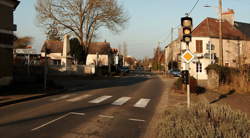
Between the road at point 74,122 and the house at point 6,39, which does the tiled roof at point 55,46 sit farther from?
the road at point 74,122

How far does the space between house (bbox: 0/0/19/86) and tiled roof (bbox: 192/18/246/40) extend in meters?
28.9

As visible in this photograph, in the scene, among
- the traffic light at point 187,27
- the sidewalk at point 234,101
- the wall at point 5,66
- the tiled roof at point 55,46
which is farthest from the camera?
the tiled roof at point 55,46

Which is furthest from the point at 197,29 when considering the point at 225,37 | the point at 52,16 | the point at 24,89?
the point at 24,89

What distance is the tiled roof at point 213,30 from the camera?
→ 37028mm

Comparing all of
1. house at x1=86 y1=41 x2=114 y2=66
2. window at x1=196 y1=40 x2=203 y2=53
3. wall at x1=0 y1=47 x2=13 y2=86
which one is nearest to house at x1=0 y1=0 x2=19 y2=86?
wall at x1=0 y1=47 x2=13 y2=86

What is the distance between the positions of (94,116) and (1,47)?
9.12 meters

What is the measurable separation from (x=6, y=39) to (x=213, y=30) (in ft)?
109

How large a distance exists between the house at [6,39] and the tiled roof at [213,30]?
28897mm

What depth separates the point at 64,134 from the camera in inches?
232

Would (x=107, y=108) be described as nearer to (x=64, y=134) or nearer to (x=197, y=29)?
(x=64, y=134)

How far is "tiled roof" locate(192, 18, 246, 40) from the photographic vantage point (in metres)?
37.0

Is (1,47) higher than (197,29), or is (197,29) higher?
(197,29)

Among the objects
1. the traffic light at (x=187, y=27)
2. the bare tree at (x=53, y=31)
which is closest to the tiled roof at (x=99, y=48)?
the bare tree at (x=53, y=31)

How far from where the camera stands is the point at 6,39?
46.9 ft
